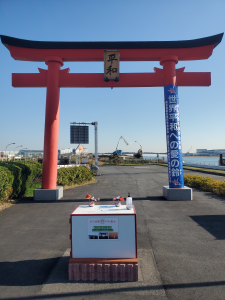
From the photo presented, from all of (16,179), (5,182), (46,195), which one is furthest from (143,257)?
(16,179)

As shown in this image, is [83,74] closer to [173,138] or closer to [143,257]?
[173,138]

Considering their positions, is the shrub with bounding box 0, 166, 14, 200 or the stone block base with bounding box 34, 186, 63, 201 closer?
the shrub with bounding box 0, 166, 14, 200

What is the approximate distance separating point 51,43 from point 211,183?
1189 centimetres

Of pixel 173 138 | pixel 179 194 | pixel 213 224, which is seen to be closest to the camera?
pixel 213 224

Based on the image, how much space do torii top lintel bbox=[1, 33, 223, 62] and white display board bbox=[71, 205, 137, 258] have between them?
31.4 ft

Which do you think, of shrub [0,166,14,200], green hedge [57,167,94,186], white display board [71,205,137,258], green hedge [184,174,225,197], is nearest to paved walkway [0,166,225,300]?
white display board [71,205,137,258]

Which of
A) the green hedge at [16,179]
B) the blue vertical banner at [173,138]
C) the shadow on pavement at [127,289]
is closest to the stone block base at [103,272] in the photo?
the shadow on pavement at [127,289]

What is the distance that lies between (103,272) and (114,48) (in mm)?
10589

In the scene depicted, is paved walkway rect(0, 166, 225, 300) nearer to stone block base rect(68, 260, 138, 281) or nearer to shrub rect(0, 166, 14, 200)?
stone block base rect(68, 260, 138, 281)

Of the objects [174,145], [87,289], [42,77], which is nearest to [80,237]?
[87,289]

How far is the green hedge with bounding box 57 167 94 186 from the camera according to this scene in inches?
554

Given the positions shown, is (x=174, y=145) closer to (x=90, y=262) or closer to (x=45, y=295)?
(x=90, y=262)

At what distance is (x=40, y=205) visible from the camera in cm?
969

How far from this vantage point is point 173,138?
10.6 m
